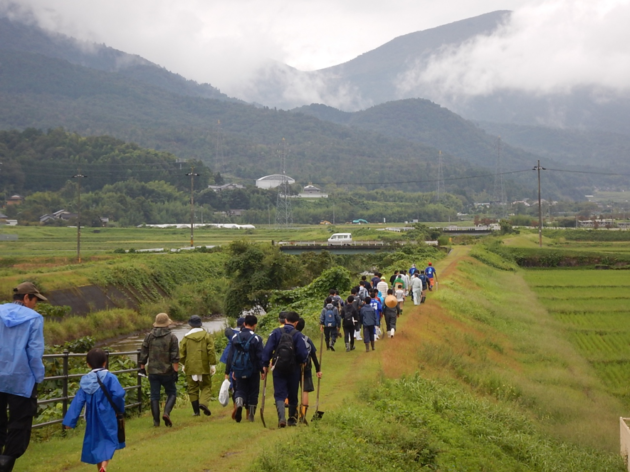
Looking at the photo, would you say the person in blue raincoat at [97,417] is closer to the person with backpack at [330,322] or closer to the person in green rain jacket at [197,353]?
the person in green rain jacket at [197,353]

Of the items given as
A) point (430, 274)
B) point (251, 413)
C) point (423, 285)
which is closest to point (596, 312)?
point (430, 274)

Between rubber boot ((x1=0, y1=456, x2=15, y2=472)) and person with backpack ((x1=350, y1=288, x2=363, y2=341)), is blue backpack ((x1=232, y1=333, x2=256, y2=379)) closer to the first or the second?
rubber boot ((x1=0, y1=456, x2=15, y2=472))

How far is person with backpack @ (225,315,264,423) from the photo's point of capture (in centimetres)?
1109

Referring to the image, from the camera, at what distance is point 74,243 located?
70000 mm

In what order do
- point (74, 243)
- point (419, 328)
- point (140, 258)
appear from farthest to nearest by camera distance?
point (74, 243) < point (140, 258) < point (419, 328)

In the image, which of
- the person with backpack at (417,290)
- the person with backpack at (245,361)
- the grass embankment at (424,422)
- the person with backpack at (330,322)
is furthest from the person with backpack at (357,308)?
the person with backpack at (245,361)

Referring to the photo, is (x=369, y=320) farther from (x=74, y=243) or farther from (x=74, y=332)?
(x=74, y=243)

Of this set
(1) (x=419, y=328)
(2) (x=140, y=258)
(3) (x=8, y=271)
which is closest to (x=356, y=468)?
(1) (x=419, y=328)

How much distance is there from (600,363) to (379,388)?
15.1 m

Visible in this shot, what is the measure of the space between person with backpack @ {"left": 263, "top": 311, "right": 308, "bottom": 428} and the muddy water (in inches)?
866

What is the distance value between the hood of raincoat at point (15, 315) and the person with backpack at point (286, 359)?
3.81 m

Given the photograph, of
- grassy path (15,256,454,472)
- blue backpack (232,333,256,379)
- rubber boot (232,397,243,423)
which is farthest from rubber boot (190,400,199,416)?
blue backpack (232,333,256,379)

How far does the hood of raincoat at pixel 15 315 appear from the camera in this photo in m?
7.77

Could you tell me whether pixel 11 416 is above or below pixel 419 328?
above
